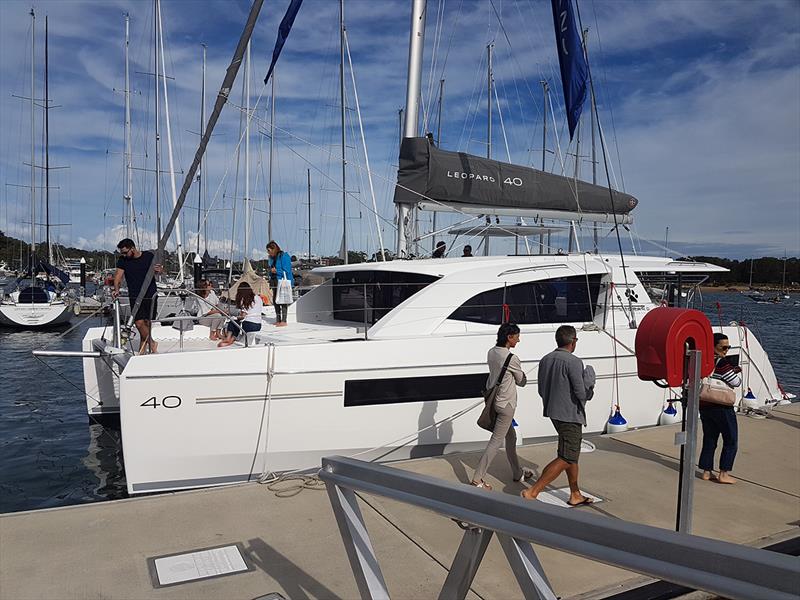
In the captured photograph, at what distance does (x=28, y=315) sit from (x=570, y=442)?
28.3 m

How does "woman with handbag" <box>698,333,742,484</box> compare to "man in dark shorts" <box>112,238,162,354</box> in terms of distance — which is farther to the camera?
"man in dark shorts" <box>112,238,162,354</box>

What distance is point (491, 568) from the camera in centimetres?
415

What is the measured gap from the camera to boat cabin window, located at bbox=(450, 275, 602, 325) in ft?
25.5

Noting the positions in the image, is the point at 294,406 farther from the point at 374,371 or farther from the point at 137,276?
the point at 137,276

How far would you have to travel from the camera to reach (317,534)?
4594 millimetres

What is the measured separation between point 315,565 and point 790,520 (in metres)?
3.82

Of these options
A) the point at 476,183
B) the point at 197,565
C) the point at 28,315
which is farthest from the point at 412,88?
the point at 28,315

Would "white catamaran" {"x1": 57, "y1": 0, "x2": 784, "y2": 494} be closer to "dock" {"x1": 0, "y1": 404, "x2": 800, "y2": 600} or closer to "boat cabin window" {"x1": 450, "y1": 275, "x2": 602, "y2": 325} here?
"boat cabin window" {"x1": 450, "y1": 275, "x2": 602, "y2": 325}

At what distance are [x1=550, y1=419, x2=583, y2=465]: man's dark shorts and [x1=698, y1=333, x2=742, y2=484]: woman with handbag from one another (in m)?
1.54

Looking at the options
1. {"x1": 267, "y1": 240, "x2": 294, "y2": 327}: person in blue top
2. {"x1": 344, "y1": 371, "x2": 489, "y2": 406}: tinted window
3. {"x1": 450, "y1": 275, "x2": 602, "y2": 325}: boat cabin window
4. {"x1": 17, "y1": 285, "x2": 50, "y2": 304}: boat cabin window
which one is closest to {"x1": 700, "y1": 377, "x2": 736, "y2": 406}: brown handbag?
{"x1": 344, "y1": 371, "x2": 489, "y2": 406}: tinted window

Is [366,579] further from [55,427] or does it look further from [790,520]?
[55,427]

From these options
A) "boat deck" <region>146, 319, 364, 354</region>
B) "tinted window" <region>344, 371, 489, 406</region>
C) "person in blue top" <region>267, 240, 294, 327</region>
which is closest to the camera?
"tinted window" <region>344, 371, 489, 406</region>

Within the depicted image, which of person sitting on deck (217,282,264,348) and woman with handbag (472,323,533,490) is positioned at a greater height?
person sitting on deck (217,282,264,348)

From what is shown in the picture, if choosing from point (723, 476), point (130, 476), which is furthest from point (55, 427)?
point (723, 476)
